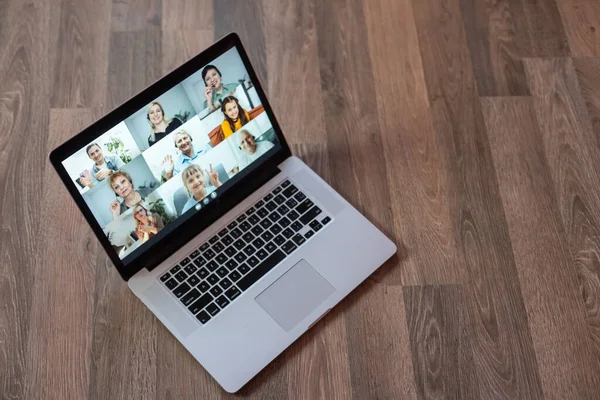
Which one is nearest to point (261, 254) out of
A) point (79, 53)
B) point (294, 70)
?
point (294, 70)

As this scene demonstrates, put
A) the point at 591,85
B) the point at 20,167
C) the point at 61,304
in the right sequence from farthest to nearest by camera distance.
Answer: the point at 591,85 < the point at 20,167 < the point at 61,304

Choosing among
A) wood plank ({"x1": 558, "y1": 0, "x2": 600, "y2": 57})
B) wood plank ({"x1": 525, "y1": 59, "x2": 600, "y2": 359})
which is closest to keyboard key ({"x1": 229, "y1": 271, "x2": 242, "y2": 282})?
wood plank ({"x1": 525, "y1": 59, "x2": 600, "y2": 359})

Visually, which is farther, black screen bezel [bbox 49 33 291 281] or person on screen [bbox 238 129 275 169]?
person on screen [bbox 238 129 275 169]

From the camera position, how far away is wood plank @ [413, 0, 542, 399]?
48.1 inches

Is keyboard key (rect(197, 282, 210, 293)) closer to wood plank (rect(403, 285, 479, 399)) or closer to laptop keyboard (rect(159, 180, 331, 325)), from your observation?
laptop keyboard (rect(159, 180, 331, 325))

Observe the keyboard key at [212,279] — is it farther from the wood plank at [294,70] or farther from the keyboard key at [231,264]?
the wood plank at [294,70]

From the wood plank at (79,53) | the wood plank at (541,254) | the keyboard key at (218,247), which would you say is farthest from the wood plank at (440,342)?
the wood plank at (79,53)

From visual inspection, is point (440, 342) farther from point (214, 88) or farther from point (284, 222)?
point (214, 88)

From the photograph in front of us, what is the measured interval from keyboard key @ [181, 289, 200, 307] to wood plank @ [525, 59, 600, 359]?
2.15 feet

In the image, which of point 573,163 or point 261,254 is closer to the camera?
point 261,254

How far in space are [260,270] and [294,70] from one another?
0.47 metres

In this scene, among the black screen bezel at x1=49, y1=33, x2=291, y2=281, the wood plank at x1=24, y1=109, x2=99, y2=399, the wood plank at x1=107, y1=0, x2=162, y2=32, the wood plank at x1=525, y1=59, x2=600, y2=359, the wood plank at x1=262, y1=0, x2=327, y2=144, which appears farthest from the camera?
the wood plank at x1=107, y1=0, x2=162, y2=32

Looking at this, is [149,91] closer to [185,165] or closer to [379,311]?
[185,165]

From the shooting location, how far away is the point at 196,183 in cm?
123
